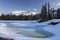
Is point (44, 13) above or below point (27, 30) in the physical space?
above

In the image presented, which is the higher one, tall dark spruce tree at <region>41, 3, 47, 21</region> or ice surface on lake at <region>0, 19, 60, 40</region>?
tall dark spruce tree at <region>41, 3, 47, 21</region>

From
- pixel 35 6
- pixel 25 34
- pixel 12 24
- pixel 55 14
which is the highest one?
pixel 35 6

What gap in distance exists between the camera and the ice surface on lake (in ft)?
7.43

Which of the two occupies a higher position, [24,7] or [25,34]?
[24,7]

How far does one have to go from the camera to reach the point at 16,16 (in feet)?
8.02

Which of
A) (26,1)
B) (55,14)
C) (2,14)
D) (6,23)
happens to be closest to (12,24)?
(6,23)

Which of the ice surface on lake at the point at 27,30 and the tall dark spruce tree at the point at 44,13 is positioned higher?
the tall dark spruce tree at the point at 44,13

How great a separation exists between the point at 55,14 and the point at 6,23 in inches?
34.8

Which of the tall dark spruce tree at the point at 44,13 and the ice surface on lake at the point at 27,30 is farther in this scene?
the tall dark spruce tree at the point at 44,13

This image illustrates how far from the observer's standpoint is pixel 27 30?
236 centimetres

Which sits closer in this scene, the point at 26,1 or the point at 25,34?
the point at 25,34

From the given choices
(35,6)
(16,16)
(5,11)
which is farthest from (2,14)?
(35,6)

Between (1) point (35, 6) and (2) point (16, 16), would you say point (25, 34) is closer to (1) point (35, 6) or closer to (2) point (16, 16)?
(2) point (16, 16)

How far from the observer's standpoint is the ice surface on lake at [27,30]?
2.27 meters
